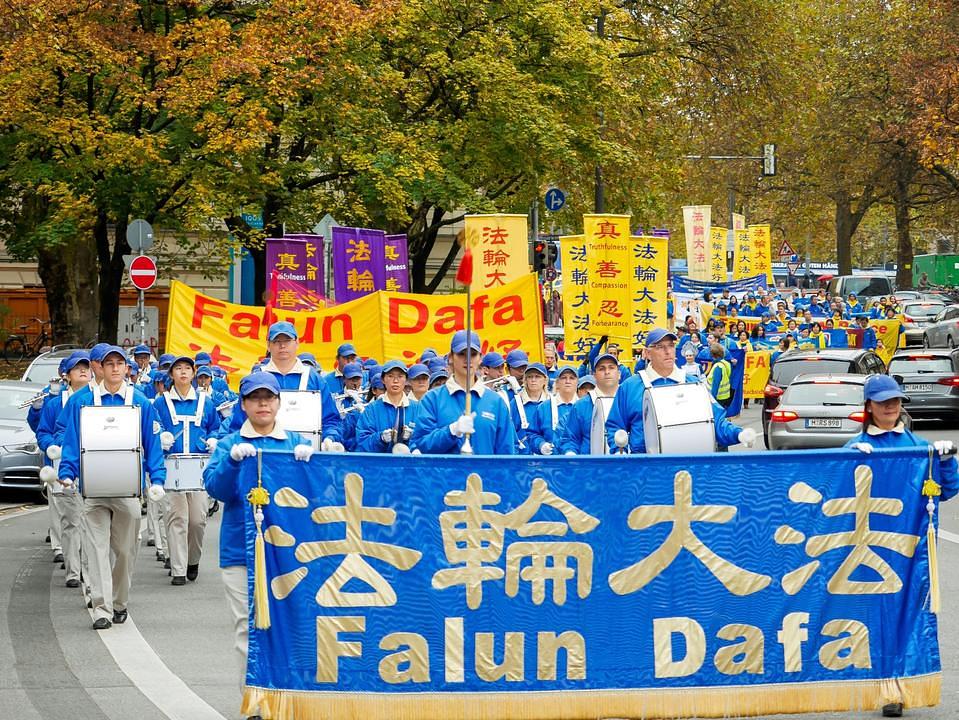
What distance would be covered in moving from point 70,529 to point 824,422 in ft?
38.3

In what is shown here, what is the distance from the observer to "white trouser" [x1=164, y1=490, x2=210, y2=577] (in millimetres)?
12562

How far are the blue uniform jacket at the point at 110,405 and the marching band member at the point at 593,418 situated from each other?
9.47 ft

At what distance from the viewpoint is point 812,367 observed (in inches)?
933

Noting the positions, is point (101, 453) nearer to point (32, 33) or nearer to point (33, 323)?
point (32, 33)

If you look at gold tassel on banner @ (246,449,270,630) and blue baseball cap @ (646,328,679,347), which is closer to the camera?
gold tassel on banner @ (246,449,270,630)

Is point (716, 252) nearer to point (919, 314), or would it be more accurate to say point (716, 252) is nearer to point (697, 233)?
point (697, 233)

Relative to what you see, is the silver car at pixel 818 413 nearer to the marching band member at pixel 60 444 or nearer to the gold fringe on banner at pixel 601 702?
the marching band member at pixel 60 444

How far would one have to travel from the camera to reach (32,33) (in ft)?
78.0

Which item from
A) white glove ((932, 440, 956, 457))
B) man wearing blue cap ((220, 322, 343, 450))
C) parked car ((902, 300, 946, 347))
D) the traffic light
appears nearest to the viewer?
white glove ((932, 440, 956, 457))

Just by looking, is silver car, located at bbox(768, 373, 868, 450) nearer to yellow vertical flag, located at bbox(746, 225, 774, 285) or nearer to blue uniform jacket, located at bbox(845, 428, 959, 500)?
blue uniform jacket, located at bbox(845, 428, 959, 500)

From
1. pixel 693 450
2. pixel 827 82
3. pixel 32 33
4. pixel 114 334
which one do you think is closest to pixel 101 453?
pixel 693 450

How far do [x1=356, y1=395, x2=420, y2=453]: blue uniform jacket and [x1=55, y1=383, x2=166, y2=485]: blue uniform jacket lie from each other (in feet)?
5.75

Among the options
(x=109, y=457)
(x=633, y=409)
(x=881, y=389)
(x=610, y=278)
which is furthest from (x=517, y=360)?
(x=881, y=389)

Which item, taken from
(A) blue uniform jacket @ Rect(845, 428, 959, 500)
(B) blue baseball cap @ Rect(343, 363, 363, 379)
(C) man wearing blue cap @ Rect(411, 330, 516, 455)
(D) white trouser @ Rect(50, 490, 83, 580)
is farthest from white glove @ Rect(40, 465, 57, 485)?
(A) blue uniform jacket @ Rect(845, 428, 959, 500)
